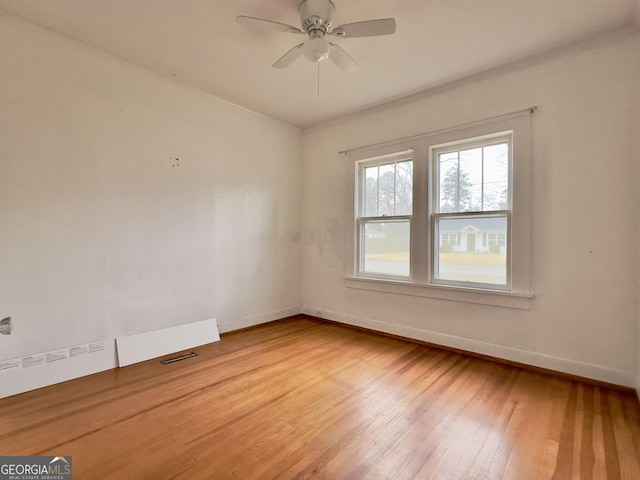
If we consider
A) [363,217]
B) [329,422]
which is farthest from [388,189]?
[329,422]

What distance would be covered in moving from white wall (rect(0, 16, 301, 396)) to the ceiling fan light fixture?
5.86 feet

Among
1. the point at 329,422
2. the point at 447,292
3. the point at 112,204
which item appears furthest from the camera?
the point at 447,292

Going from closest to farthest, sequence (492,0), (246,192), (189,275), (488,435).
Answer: (488,435)
(492,0)
(189,275)
(246,192)

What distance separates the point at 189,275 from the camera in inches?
133

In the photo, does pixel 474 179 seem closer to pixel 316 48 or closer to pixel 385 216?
pixel 385 216

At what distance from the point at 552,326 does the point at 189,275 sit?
3.70 meters

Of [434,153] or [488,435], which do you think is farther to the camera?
[434,153]

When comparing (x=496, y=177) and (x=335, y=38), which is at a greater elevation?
(x=335, y=38)

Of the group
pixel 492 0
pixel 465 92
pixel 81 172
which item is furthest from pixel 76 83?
pixel 465 92

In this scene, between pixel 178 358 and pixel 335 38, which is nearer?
pixel 335 38

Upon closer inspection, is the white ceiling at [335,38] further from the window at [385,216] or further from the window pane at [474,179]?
the window at [385,216]

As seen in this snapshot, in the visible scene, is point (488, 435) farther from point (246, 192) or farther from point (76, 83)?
point (76, 83)

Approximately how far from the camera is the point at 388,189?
3881 mm

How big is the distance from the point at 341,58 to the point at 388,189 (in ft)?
6.04
